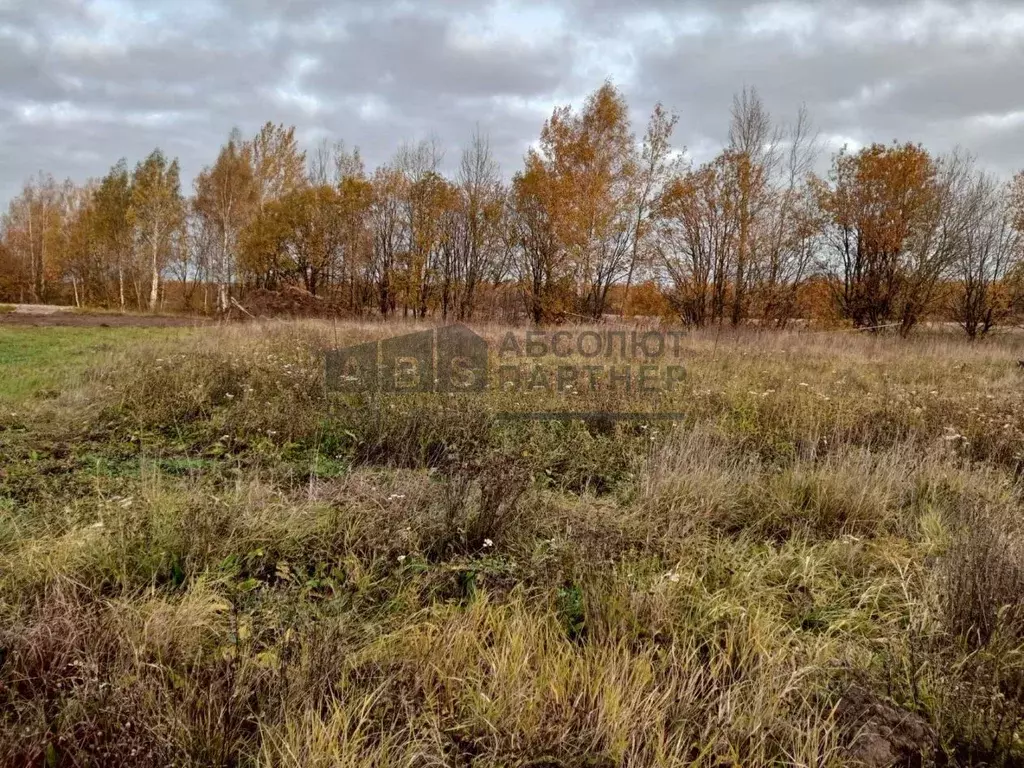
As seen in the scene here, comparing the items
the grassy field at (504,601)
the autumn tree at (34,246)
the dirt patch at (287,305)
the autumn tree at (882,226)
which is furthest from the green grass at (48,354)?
the autumn tree at (34,246)

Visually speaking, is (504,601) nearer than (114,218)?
Yes

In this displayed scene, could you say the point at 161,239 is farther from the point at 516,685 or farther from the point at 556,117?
the point at 516,685

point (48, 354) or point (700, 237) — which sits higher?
point (700, 237)

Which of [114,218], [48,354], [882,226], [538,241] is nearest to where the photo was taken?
[48,354]

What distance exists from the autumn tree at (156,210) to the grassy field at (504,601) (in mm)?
28299

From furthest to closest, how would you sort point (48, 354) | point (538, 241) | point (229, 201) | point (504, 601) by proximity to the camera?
1. point (229, 201)
2. point (538, 241)
3. point (48, 354)
4. point (504, 601)

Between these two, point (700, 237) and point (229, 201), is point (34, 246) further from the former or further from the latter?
point (700, 237)

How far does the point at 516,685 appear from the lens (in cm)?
183

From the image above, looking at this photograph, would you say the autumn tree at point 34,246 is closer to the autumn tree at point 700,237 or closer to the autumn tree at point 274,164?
the autumn tree at point 274,164

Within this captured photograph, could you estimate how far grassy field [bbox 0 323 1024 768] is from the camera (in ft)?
5.42

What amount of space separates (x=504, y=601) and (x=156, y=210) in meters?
33.4

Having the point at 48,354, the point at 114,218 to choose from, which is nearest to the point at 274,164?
the point at 114,218

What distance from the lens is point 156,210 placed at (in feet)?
89.7

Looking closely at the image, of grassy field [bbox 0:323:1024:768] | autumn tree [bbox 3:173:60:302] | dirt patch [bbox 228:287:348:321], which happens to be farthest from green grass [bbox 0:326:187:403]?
autumn tree [bbox 3:173:60:302]
